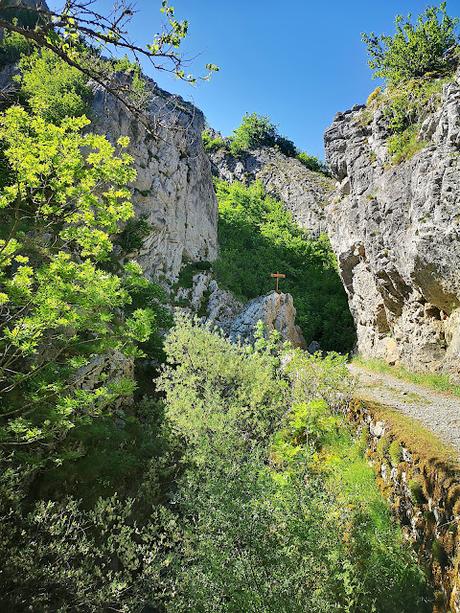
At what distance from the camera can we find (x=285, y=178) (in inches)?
2002

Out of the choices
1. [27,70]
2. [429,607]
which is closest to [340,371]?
[429,607]

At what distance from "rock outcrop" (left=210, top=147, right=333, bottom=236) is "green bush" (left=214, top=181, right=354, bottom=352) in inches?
67.4

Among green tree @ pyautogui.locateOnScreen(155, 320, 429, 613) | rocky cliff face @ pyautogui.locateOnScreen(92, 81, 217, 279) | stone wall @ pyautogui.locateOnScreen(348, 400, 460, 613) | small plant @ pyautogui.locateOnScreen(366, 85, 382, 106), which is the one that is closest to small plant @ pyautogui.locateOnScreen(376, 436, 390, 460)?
stone wall @ pyautogui.locateOnScreen(348, 400, 460, 613)

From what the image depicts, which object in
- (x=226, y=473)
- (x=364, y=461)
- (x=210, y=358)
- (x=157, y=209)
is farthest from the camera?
(x=157, y=209)

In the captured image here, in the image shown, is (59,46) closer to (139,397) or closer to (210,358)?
(210,358)

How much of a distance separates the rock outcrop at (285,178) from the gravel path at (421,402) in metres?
31.4

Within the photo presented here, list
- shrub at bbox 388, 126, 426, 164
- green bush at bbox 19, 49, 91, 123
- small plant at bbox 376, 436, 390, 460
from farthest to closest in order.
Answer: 1. green bush at bbox 19, 49, 91, 123
2. shrub at bbox 388, 126, 426, 164
3. small plant at bbox 376, 436, 390, 460

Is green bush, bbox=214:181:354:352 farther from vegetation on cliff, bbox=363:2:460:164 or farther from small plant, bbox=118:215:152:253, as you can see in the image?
vegetation on cliff, bbox=363:2:460:164

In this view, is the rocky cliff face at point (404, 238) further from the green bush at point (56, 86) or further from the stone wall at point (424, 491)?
the green bush at point (56, 86)

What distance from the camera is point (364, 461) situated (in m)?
9.31

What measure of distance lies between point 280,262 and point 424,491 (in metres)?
32.2

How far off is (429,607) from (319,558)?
6.03ft

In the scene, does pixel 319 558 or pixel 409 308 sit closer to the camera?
pixel 319 558

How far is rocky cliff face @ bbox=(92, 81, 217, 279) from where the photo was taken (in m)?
26.2
